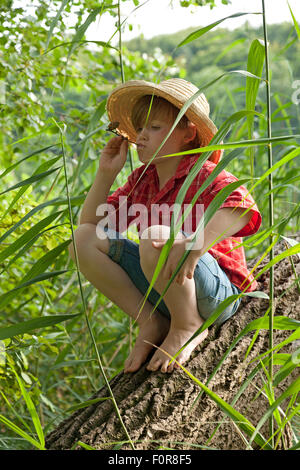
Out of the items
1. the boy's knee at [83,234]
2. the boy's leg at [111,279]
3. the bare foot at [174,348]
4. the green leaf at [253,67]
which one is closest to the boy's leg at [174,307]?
the bare foot at [174,348]

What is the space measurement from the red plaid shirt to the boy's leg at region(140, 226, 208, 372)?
116 mm

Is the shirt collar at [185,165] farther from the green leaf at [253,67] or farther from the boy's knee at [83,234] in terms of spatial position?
the green leaf at [253,67]

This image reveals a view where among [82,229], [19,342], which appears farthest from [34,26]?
[19,342]

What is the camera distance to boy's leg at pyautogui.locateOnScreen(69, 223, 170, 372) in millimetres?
1319

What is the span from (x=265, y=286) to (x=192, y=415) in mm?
422

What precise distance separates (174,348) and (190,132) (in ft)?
1.73

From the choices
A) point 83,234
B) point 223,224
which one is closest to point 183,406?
point 223,224

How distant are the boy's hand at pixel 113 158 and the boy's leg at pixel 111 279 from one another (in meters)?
0.15

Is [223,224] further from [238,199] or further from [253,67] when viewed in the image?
[253,67]

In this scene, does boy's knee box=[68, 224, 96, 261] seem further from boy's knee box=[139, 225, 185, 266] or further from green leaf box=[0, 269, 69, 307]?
green leaf box=[0, 269, 69, 307]

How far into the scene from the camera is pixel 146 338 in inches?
50.1

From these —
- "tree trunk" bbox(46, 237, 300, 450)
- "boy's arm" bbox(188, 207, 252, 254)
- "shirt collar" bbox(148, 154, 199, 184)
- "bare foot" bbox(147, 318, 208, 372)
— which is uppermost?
"shirt collar" bbox(148, 154, 199, 184)

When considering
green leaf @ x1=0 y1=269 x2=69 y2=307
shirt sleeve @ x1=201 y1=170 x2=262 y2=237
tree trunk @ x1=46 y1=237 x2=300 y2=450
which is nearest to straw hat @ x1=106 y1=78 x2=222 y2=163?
shirt sleeve @ x1=201 y1=170 x2=262 y2=237
